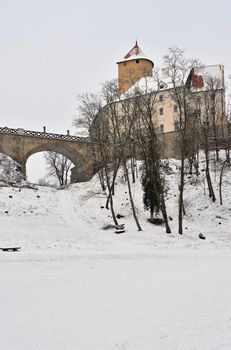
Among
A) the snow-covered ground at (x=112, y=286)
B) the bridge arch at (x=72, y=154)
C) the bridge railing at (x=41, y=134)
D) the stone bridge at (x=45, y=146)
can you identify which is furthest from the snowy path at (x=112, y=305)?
the bridge arch at (x=72, y=154)

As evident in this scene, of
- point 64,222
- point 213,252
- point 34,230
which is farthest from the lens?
point 64,222

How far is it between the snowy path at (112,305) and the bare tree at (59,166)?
151 ft

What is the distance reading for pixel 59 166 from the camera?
6372 cm

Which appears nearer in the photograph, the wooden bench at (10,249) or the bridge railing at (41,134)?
the wooden bench at (10,249)

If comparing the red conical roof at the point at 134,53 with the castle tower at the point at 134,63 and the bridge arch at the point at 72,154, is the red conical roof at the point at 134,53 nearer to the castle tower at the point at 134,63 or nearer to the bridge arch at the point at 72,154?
the castle tower at the point at 134,63

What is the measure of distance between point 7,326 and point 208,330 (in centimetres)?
426

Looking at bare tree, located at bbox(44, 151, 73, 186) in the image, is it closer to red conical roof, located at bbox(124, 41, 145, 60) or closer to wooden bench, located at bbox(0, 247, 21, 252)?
red conical roof, located at bbox(124, 41, 145, 60)

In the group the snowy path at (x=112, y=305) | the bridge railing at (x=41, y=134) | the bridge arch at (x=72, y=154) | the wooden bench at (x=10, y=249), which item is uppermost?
the bridge railing at (x=41, y=134)

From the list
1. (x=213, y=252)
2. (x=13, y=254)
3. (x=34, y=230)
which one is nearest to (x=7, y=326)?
(x=13, y=254)

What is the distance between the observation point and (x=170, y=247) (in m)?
23.4

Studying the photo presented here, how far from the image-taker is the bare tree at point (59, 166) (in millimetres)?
62362

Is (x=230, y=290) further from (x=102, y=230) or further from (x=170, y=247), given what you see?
(x=102, y=230)

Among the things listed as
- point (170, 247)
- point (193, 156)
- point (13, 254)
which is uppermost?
point (193, 156)

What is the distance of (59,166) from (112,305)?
5433 cm
